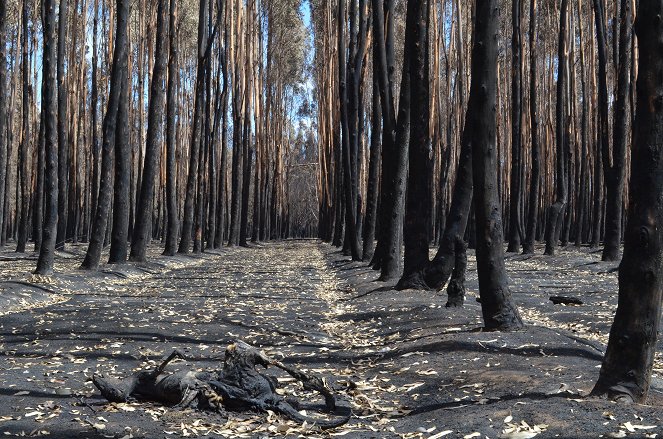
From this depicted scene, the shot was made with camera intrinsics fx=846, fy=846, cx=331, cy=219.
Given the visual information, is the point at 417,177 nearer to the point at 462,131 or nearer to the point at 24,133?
the point at 462,131

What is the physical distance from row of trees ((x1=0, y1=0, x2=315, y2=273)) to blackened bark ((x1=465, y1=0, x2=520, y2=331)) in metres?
8.07

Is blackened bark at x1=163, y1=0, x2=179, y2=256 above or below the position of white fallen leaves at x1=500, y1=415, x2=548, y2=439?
above

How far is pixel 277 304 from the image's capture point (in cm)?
1109

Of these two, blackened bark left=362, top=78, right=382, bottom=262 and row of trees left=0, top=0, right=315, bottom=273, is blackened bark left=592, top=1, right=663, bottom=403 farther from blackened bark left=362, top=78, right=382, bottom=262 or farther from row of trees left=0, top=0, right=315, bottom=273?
blackened bark left=362, top=78, right=382, bottom=262

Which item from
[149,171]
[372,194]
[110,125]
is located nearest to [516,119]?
[372,194]

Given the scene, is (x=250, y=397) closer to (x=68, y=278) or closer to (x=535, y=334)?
(x=535, y=334)

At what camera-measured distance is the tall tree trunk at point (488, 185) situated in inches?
296

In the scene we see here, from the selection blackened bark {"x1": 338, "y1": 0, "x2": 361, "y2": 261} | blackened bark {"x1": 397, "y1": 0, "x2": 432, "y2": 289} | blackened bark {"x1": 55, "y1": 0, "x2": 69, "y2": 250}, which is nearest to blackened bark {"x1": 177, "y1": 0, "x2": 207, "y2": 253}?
blackened bark {"x1": 55, "y1": 0, "x2": 69, "y2": 250}

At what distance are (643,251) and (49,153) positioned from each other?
1104 centimetres

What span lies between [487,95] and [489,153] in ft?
1.79

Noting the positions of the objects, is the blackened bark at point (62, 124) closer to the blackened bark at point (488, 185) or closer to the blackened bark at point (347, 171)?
the blackened bark at point (347, 171)

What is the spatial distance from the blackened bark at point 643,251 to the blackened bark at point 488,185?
268cm

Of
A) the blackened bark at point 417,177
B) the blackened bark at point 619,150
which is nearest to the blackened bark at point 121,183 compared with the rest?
the blackened bark at point 417,177

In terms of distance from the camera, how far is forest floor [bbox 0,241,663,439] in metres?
4.61
